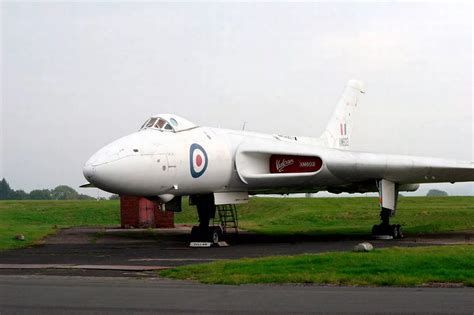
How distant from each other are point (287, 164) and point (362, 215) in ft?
49.5

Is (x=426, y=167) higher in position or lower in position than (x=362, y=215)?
higher

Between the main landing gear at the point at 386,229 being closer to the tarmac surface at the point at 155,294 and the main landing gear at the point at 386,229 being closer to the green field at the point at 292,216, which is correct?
the green field at the point at 292,216

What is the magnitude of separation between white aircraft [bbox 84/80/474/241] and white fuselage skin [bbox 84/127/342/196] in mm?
26

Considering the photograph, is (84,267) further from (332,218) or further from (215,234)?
(332,218)

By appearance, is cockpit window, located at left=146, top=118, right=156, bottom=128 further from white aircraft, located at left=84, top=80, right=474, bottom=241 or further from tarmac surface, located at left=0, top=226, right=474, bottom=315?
tarmac surface, located at left=0, top=226, right=474, bottom=315

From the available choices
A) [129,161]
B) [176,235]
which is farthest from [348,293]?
[176,235]

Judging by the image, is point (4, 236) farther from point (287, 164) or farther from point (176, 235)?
point (287, 164)

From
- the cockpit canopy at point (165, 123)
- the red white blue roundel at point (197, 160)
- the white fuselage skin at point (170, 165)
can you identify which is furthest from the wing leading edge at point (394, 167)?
the cockpit canopy at point (165, 123)

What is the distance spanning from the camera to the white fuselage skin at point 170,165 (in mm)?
20219

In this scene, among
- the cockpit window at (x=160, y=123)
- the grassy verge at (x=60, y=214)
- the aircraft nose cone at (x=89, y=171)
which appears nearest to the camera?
the aircraft nose cone at (x=89, y=171)

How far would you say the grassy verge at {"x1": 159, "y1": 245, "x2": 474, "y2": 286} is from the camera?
12.3m

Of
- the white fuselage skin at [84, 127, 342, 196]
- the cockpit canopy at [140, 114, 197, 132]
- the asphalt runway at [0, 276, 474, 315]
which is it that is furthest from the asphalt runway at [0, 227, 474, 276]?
the cockpit canopy at [140, 114, 197, 132]

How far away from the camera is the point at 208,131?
23.9m

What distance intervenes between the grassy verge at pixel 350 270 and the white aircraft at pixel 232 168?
6.28 metres
